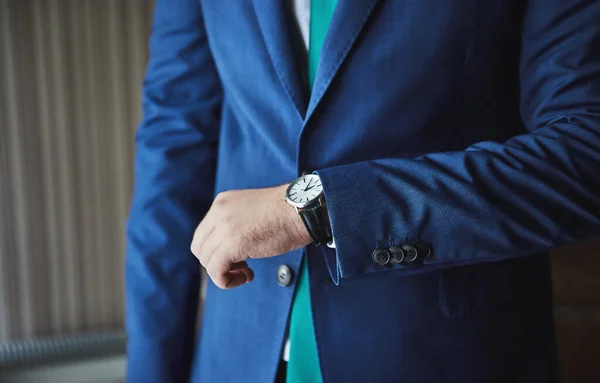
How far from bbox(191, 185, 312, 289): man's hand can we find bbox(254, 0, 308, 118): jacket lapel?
163 millimetres

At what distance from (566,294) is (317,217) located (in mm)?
1728

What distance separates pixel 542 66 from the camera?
742 mm

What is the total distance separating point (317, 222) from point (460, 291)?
0.84 feet

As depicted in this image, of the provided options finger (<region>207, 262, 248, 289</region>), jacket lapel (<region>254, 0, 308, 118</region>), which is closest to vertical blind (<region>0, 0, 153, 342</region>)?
jacket lapel (<region>254, 0, 308, 118</region>)

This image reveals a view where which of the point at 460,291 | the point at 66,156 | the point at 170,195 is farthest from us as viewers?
the point at 66,156

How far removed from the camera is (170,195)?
1.02 m

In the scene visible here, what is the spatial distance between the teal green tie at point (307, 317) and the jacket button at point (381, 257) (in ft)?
0.56

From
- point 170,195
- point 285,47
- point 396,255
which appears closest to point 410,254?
point 396,255

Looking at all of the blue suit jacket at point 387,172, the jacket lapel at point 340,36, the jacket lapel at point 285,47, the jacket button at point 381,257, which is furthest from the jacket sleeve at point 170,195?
the jacket button at point 381,257

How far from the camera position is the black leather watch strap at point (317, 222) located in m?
0.69

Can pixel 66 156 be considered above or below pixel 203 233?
below

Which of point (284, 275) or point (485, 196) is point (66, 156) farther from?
point (485, 196)

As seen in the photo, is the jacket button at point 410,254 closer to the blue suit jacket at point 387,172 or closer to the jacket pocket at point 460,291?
the blue suit jacket at point 387,172

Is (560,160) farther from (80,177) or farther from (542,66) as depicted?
(80,177)
